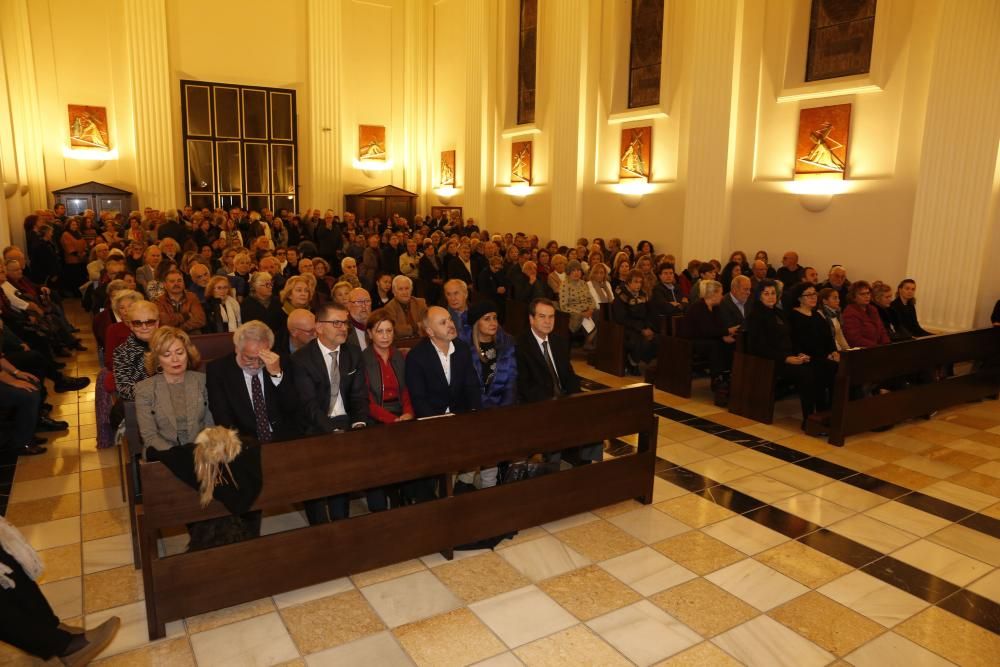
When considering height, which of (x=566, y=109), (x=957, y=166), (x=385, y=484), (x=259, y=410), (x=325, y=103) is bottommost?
(x=385, y=484)

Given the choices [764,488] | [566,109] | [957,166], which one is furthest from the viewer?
[566,109]

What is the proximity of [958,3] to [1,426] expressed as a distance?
10.9 metres

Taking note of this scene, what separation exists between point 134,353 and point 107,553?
4.08ft

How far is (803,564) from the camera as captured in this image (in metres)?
3.91

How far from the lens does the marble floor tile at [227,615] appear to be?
10.6ft

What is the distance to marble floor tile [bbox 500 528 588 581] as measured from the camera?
12.4 ft

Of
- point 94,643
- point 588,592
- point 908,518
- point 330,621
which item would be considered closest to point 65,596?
point 94,643

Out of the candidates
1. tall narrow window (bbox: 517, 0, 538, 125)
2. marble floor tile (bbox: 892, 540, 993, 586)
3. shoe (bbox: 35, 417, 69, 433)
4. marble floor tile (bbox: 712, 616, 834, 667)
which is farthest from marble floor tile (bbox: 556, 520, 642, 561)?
tall narrow window (bbox: 517, 0, 538, 125)

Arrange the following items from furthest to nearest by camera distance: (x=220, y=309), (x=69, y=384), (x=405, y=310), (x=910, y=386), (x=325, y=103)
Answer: (x=325, y=103) → (x=69, y=384) → (x=910, y=386) → (x=405, y=310) → (x=220, y=309)

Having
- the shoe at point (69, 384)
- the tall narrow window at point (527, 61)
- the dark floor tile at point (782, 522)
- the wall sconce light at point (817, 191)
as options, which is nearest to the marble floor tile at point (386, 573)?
the dark floor tile at point (782, 522)

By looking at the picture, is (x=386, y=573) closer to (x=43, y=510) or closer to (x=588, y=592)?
(x=588, y=592)

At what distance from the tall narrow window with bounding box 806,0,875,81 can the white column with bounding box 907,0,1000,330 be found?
1.14 metres

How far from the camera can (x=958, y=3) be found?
8289 mm

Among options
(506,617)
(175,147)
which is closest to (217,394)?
(506,617)
